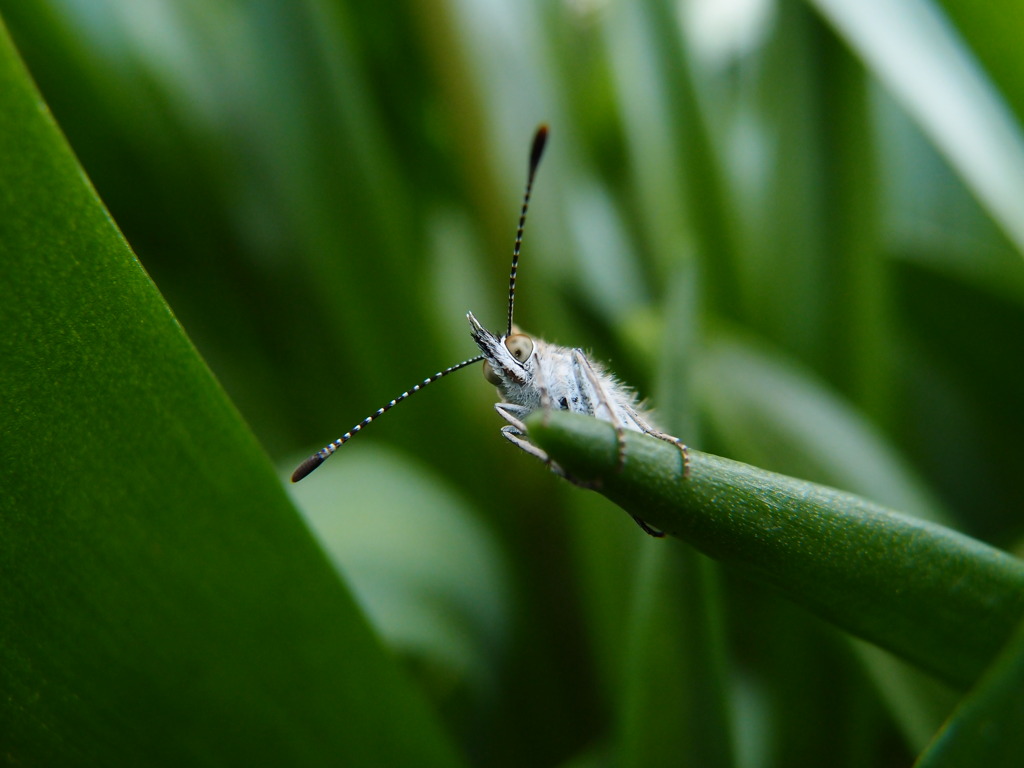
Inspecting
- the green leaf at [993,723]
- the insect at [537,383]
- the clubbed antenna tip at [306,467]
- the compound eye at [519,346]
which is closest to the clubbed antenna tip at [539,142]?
the insect at [537,383]

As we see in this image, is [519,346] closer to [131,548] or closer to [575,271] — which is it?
[131,548]

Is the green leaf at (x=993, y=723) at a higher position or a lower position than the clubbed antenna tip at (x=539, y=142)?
lower

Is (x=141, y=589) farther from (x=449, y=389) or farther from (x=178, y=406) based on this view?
(x=449, y=389)

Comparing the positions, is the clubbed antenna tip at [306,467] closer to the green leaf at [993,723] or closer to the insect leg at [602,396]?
the insect leg at [602,396]

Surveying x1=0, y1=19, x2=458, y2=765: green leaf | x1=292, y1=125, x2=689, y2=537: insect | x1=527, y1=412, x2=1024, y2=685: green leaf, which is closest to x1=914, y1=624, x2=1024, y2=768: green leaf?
x1=527, y1=412, x2=1024, y2=685: green leaf

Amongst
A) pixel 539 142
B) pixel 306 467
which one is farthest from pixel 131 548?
pixel 539 142

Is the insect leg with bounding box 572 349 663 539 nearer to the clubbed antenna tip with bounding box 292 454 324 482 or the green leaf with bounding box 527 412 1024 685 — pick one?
the green leaf with bounding box 527 412 1024 685

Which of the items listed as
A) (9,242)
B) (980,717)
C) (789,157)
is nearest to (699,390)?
(789,157)
